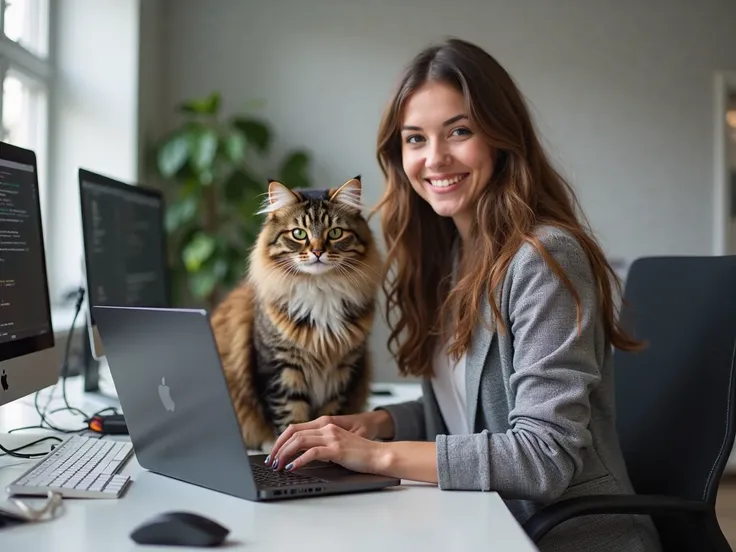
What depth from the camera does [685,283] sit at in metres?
1.63

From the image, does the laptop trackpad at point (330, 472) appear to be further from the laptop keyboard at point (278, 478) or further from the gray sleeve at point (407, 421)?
the gray sleeve at point (407, 421)

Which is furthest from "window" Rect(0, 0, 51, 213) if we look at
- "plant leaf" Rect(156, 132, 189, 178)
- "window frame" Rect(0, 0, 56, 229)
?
"plant leaf" Rect(156, 132, 189, 178)

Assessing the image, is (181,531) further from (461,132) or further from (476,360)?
(461,132)

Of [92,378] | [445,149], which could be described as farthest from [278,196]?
[92,378]

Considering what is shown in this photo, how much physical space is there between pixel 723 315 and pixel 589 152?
11.0 feet

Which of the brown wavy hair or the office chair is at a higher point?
the brown wavy hair

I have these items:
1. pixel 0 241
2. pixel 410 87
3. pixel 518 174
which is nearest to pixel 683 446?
pixel 518 174

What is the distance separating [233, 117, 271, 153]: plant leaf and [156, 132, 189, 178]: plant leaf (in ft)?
1.14

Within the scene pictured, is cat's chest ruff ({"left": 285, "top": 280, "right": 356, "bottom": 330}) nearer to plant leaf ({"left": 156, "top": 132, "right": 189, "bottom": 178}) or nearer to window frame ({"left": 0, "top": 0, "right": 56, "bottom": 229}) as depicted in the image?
window frame ({"left": 0, "top": 0, "right": 56, "bottom": 229})

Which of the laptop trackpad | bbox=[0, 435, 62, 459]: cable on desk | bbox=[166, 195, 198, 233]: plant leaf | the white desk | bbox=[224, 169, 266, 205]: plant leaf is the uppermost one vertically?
bbox=[224, 169, 266, 205]: plant leaf

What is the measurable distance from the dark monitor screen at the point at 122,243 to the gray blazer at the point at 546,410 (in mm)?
911

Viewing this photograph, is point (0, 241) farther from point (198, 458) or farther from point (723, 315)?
point (723, 315)

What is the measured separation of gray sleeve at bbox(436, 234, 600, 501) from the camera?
1.21 m

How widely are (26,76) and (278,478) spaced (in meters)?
2.89
